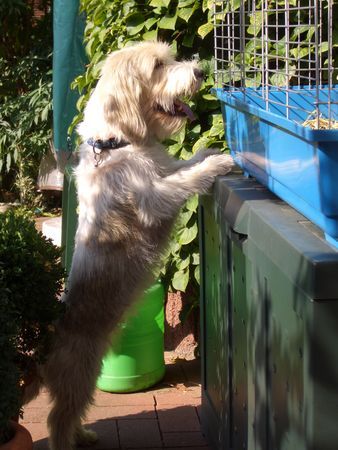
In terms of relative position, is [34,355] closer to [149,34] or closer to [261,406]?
[261,406]

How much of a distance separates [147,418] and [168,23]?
2.30m

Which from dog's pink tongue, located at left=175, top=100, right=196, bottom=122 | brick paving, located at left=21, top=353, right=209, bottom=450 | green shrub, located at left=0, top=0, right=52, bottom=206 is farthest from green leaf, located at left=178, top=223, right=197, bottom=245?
green shrub, located at left=0, top=0, right=52, bottom=206

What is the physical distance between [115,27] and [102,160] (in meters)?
1.51

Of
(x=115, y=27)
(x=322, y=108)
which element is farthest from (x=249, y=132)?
(x=115, y=27)

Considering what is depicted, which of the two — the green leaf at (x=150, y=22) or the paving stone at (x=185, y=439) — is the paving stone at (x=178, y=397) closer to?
the paving stone at (x=185, y=439)

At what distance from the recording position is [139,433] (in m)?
4.33

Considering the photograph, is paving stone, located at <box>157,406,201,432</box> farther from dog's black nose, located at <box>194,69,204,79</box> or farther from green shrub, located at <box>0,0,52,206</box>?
green shrub, located at <box>0,0,52,206</box>

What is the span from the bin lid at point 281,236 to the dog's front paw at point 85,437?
4.98 ft

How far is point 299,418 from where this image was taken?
2.14 m

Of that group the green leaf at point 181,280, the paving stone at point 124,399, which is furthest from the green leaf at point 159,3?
the paving stone at point 124,399

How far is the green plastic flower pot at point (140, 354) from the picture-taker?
4762 millimetres

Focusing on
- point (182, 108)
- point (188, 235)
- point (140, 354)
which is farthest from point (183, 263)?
point (182, 108)

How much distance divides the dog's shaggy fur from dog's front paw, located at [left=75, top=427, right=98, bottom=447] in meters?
0.27

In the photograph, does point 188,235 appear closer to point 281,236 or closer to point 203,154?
point 203,154
